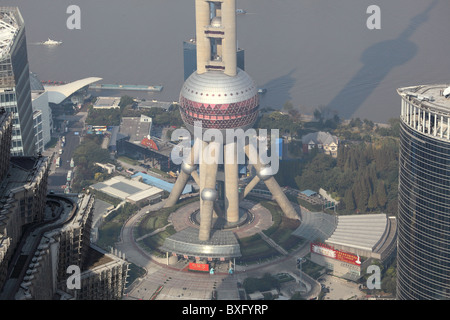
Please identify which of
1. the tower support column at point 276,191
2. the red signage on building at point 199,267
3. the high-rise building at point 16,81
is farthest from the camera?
the tower support column at point 276,191

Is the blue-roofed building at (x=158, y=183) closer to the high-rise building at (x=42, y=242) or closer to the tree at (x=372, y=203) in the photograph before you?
the tree at (x=372, y=203)

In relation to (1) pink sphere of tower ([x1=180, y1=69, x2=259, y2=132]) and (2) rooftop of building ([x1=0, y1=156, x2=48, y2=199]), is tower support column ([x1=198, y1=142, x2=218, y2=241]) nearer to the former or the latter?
(1) pink sphere of tower ([x1=180, y1=69, x2=259, y2=132])

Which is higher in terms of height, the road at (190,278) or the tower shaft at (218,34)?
the tower shaft at (218,34)

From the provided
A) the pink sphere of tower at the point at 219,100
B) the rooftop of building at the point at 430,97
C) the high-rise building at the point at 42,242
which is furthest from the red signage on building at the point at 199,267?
the high-rise building at the point at 42,242

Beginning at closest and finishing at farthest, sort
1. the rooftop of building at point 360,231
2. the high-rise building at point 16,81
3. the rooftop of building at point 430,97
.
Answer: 1. the rooftop of building at point 430,97
2. the high-rise building at point 16,81
3. the rooftop of building at point 360,231

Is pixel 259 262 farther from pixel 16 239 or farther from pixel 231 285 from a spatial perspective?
pixel 16 239

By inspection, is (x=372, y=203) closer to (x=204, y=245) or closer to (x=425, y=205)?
(x=204, y=245)

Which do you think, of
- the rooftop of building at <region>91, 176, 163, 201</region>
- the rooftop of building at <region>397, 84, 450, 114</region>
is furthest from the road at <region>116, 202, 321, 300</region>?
the rooftop of building at <region>397, 84, 450, 114</region>

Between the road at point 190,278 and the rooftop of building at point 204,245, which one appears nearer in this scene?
the road at point 190,278
